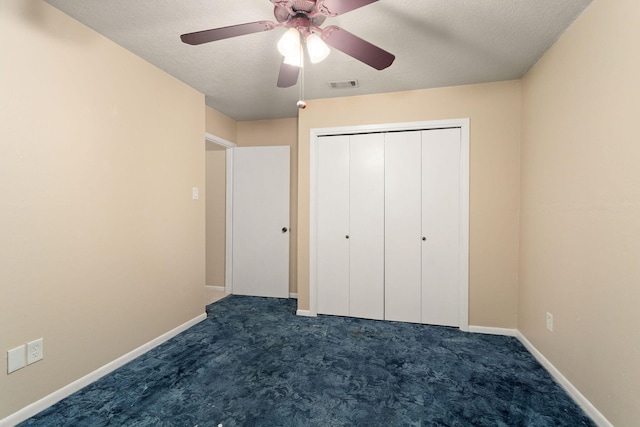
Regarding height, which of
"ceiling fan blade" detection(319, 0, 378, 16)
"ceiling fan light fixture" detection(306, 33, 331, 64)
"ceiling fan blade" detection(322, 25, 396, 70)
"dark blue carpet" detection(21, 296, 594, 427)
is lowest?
"dark blue carpet" detection(21, 296, 594, 427)

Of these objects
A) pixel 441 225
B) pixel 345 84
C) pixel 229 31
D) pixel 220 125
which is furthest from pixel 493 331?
pixel 220 125

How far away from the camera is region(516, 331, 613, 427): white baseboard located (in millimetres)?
1555

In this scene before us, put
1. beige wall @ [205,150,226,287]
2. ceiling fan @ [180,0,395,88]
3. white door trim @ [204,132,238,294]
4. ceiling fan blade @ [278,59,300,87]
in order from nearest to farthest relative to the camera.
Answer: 1. ceiling fan @ [180,0,395,88]
2. ceiling fan blade @ [278,59,300,87]
3. white door trim @ [204,132,238,294]
4. beige wall @ [205,150,226,287]

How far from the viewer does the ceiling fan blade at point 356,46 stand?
4.55 ft

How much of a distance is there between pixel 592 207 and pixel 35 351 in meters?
3.36

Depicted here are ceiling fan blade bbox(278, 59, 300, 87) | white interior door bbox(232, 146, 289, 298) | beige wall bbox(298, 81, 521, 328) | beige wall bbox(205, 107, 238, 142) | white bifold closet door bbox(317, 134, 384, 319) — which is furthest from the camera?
white interior door bbox(232, 146, 289, 298)

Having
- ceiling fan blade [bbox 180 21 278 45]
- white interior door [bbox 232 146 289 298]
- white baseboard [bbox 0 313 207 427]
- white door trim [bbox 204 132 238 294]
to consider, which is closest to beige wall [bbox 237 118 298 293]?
white interior door [bbox 232 146 289 298]

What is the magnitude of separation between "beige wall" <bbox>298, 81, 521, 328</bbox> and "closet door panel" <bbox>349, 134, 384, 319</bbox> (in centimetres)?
57

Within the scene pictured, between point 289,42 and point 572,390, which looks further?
point 572,390

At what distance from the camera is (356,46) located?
1460 mm

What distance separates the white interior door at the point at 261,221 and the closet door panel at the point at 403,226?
1424 mm

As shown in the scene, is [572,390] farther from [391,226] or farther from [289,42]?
[289,42]

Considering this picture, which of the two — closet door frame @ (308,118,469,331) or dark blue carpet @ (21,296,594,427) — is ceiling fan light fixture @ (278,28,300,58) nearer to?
closet door frame @ (308,118,469,331)

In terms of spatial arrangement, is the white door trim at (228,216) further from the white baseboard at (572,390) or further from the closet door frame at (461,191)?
the white baseboard at (572,390)
